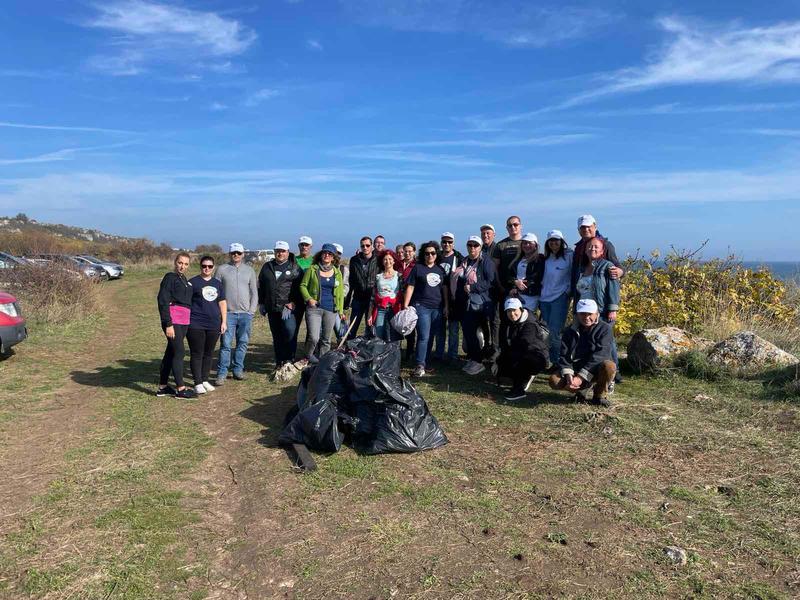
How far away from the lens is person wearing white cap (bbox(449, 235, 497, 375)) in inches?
293

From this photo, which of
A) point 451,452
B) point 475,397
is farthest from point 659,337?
point 451,452

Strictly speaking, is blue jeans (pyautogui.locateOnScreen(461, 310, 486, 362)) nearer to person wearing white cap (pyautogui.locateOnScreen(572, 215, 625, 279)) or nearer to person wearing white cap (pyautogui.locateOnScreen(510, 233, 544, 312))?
person wearing white cap (pyautogui.locateOnScreen(510, 233, 544, 312))

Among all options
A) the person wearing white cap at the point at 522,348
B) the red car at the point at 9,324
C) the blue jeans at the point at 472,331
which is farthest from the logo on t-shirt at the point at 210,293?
the red car at the point at 9,324

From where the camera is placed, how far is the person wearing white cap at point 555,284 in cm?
680

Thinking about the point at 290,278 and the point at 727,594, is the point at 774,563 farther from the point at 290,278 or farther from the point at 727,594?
the point at 290,278

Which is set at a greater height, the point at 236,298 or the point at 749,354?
the point at 236,298

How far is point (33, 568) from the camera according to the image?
125 inches

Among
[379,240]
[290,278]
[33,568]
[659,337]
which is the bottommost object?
[33,568]

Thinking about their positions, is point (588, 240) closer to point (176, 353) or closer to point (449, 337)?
point (449, 337)

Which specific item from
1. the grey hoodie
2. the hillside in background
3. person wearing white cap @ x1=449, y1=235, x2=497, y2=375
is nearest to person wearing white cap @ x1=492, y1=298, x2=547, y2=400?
person wearing white cap @ x1=449, y1=235, x2=497, y2=375

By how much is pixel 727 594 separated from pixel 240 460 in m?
3.59

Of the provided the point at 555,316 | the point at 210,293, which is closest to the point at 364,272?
the point at 210,293

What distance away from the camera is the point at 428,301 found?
7.51 meters

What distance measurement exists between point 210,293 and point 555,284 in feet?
13.4
